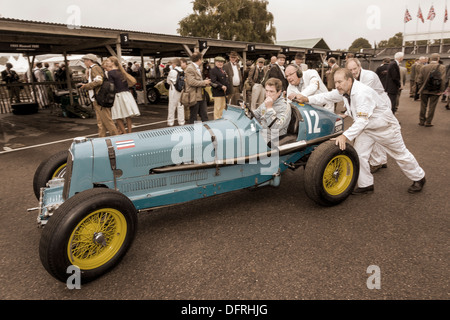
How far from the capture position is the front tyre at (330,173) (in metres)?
3.39

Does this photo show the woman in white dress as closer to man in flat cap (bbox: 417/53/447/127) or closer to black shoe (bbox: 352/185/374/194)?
black shoe (bbox: 352/185/374/194)

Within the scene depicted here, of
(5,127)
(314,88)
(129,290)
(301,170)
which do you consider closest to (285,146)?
(301,170)

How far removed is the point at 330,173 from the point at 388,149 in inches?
39.2

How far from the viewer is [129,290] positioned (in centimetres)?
235

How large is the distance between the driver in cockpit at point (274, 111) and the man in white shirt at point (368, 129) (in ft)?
2.23

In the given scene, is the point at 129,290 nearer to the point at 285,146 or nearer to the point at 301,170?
the point at 285,146

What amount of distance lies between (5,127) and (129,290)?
9916 mm

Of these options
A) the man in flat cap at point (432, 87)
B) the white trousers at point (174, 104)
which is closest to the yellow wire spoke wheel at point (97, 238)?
the white trousers at point (174, 104)

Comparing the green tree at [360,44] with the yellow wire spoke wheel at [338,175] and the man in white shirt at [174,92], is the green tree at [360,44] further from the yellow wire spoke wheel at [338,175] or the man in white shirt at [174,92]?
the yellow wire spoke wheel at [338,175]

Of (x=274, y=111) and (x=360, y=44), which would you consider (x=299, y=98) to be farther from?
(x=360, y=44)

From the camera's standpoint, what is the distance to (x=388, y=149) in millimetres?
3979

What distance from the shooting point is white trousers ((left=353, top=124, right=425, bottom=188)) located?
3.82 meters

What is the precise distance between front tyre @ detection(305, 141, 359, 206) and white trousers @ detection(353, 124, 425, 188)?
27 centimetres

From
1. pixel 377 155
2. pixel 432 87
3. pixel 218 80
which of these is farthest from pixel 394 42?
pixel 377 155
